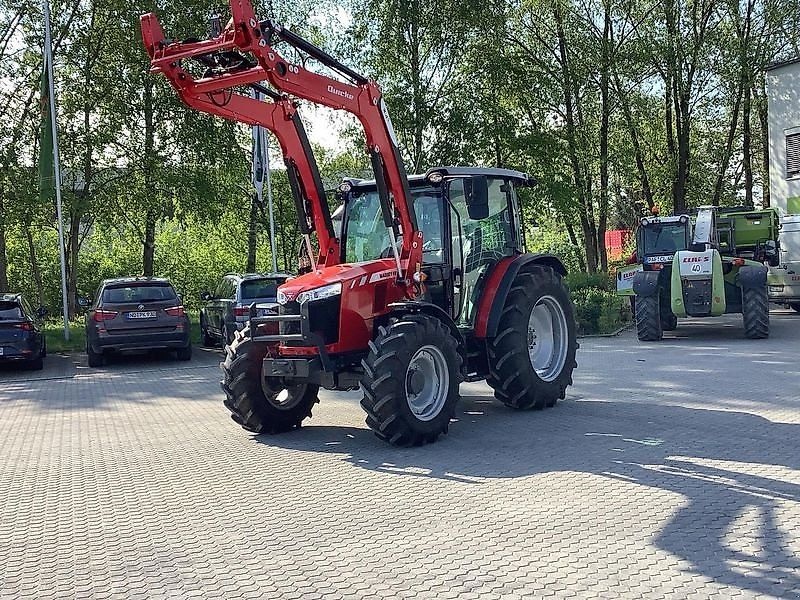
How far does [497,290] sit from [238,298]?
9156 millimetres

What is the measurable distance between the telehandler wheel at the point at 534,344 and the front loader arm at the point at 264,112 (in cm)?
196

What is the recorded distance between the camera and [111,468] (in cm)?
781

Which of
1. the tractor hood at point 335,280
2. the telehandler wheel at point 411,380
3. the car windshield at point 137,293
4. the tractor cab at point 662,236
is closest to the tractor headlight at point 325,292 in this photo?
the tractor hood at point 335,280

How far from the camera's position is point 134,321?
1717 cm

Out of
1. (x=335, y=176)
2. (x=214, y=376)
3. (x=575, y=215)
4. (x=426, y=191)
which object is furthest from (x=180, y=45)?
(x=575, y=215)

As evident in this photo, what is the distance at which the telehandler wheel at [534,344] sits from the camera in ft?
30.9

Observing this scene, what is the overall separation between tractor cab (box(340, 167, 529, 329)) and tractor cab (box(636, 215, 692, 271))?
9377 millimetres

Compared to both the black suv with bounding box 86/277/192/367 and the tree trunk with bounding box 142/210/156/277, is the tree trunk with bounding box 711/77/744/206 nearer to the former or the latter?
the tree trunk with bounding box 142/210/156/277

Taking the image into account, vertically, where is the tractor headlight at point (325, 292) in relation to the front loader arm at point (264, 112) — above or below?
below

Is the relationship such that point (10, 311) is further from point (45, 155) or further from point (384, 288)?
point (384, 288)

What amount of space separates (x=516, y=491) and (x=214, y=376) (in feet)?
30.2

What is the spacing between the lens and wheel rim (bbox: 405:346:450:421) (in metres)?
8.26

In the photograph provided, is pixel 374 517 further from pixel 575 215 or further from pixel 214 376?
pixel 575 215

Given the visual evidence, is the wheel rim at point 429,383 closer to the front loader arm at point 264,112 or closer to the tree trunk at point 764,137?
the front loader arm at point 264,112
